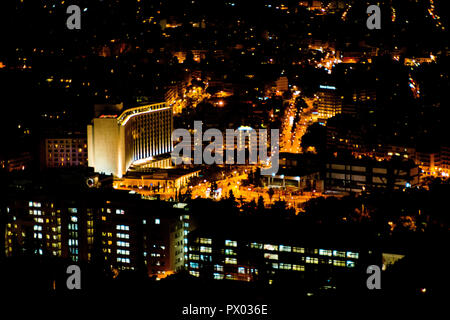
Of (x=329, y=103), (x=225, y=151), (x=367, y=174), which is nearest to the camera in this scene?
(x=367, y=174)

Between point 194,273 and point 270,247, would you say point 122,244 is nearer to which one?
point 194,273

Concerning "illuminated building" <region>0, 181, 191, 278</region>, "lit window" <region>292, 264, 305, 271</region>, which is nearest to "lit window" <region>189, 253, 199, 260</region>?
"illuminated building" <region>0, 181, 191, 278</region>

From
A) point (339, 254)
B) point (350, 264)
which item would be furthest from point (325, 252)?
point (350, 264)

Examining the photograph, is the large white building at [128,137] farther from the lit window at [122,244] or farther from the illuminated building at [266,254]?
the illuminated building at [266,254]

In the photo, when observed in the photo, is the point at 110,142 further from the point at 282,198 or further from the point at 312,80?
the point at 312,80

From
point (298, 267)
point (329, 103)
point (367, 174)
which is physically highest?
point (329, 103)
